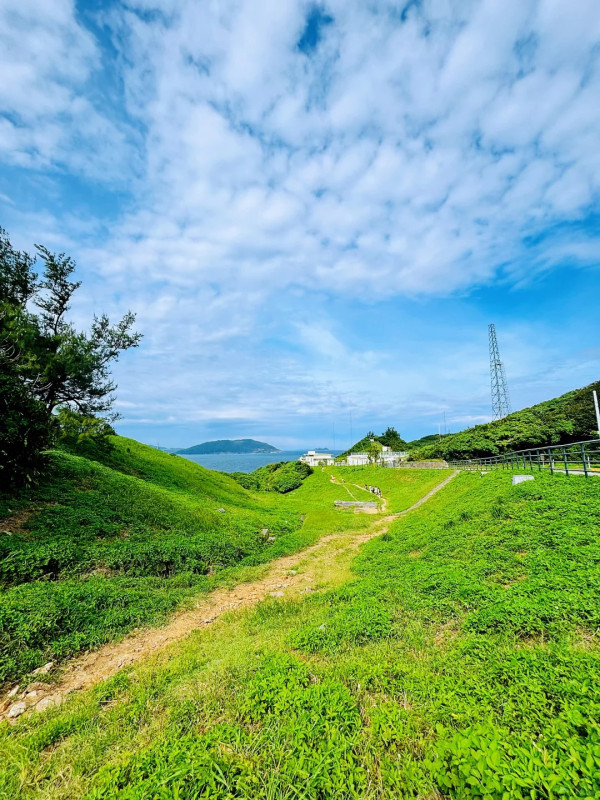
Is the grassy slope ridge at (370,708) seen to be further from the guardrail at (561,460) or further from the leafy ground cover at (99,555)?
the guardrail at (561,460)

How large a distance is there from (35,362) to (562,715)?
21119mm

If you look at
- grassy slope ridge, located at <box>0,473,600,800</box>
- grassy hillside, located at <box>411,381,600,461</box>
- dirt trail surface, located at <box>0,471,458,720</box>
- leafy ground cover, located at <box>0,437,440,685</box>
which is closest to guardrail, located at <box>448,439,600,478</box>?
grassy slope ridge, located at <box>0,473,600,800</box>

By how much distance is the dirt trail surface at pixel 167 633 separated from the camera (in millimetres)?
6007

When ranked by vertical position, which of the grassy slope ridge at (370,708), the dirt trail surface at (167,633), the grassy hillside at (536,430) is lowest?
the dirt trail surface at (167,633)

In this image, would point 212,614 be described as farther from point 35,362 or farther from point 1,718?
point 35,362

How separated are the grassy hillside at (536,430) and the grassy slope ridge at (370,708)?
6447 cm

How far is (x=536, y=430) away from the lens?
62.3 metres

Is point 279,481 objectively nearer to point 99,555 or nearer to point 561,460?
point 561,460

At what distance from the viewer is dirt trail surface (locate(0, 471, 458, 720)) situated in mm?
6007

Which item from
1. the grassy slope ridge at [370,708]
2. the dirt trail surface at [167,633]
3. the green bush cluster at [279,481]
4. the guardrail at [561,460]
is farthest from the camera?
the green bush cluster at [279,481]

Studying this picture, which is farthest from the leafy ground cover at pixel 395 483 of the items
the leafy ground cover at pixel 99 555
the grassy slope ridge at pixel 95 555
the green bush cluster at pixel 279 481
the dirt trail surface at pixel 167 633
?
the grassy slope ridge at pixel 95 555

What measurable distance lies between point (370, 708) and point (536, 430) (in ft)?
235

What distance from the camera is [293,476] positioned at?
66.8m

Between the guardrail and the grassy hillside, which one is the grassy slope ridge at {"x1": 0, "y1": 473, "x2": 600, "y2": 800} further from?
the grassy hillside
